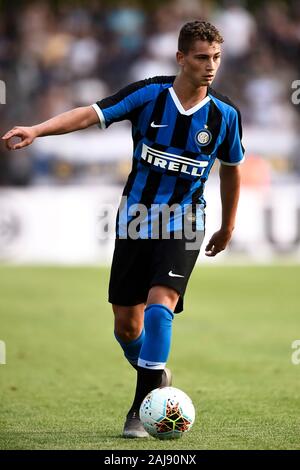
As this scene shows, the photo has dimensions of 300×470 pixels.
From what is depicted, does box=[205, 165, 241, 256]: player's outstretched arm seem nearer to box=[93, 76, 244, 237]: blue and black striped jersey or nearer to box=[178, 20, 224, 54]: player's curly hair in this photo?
box=[93, 76, 244, 237]: blue and black striped jersey

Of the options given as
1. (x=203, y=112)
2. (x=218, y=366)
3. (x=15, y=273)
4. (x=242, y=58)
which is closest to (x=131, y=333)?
(x=203, y=112)

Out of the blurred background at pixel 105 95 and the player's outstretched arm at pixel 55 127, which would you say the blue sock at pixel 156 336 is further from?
the blurred background at pixel 105 95

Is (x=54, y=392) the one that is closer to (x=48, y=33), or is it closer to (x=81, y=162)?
(x=81, y=162)

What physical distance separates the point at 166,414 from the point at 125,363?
3.98m

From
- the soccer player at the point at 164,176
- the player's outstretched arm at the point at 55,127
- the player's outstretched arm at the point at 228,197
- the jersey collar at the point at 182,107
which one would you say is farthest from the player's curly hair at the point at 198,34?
the player's outstretched arm at the point at 228,197

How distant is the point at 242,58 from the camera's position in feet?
71.4

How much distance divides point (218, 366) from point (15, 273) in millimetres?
7653

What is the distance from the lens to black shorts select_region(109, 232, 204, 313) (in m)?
5.41

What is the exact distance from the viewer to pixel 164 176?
219 inches

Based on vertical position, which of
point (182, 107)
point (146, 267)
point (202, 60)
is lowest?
point (146, 267)

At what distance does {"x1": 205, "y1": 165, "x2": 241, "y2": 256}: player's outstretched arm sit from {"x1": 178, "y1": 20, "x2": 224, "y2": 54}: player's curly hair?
0.79 metres
